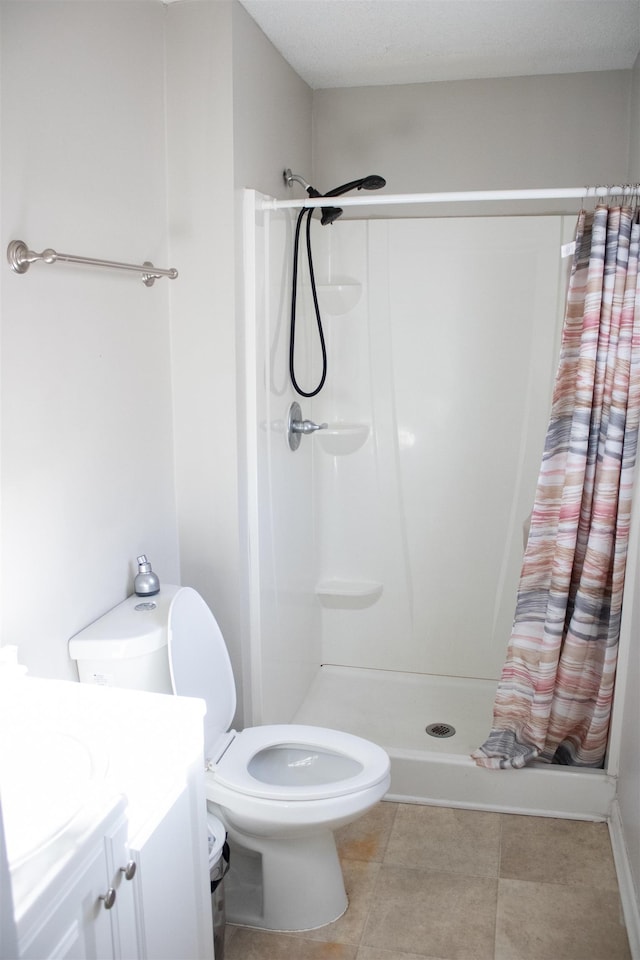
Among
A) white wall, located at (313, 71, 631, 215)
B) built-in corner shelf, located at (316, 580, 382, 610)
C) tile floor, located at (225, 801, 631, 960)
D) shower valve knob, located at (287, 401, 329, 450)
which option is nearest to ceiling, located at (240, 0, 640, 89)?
white wall, located at (313, 71, 631, 215)

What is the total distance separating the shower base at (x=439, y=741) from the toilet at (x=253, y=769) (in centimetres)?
56

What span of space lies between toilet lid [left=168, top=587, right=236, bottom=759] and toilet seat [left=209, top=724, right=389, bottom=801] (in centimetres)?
8

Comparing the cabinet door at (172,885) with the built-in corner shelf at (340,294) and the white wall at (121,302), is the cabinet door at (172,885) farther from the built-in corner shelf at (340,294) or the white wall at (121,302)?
the built-in corner shelf at (340,294)

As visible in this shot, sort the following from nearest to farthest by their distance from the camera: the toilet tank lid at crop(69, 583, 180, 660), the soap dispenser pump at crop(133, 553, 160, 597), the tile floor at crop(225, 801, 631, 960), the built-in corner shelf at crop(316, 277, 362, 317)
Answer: the toilet tank lid at crop(69, 583, 180, 660), the tile floor at crop(225, 801, 631, 960), the soap dispenser pump at crop(133, 553, 160, 597), the built-in corner shelf at crop(316, 277, 362, 317)

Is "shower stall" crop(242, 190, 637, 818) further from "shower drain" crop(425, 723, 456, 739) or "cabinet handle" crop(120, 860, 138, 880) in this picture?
"cabinet handle" crop(120, 860, 138, 880)

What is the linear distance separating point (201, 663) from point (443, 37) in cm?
210

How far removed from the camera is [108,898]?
125 cm

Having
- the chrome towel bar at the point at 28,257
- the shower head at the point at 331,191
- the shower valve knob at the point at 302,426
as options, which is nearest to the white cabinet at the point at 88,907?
the chrome towel bar at the point at 28,257

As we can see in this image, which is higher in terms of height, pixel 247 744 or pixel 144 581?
pixel 144 581

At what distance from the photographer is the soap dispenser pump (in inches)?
87.7

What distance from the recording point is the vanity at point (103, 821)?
45.1 inches

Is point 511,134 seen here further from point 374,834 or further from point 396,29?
point 374,834

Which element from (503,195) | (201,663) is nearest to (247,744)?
(201,663)

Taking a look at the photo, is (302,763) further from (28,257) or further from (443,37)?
(443,37)
